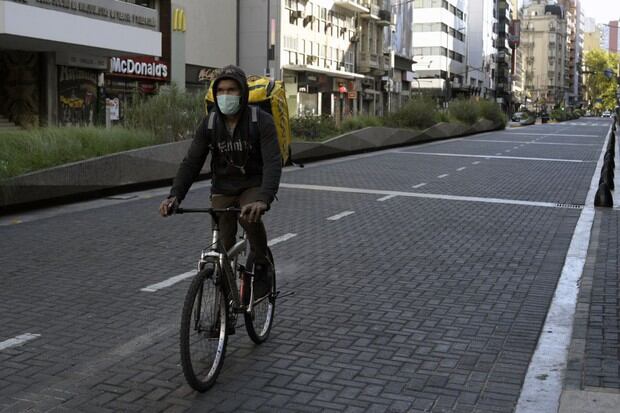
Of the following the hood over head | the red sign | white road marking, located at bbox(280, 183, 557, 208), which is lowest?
white road marking, located at bbox(280, 183, 557, 208)

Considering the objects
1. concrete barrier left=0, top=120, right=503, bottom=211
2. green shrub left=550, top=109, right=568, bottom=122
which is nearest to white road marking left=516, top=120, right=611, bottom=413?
concrete barrier left=0, top=120, right=503, bottom=211

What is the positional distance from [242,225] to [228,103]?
77 centimetres

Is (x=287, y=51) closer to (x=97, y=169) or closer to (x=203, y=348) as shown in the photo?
(x=97, y=169)

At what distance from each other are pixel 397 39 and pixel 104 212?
6817cm

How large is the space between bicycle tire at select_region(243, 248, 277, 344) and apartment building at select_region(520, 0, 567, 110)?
19244 cm

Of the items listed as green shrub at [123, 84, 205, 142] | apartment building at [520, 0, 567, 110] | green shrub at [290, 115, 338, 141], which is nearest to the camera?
green shrub at [123, 84, 205, 142]

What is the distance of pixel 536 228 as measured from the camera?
11.7 meters

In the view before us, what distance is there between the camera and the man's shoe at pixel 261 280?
561cm

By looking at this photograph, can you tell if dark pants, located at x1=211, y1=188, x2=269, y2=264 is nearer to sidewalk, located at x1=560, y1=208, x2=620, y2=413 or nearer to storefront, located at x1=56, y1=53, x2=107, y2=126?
sidewalk, located at x1=560, y1=208, x2=620, y2=413

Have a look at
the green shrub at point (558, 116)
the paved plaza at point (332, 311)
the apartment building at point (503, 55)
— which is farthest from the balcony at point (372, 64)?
the apartment building at point (503, 55)

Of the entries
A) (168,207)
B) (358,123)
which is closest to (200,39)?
(358,123)

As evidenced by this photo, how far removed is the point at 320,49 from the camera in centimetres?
5769

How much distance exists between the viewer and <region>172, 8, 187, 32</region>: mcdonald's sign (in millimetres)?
41531

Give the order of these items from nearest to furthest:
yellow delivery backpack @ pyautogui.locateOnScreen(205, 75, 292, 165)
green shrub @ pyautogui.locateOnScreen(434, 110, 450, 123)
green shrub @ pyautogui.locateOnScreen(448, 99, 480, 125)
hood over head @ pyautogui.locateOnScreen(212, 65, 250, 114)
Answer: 1. hood over head @ pyautogui.locateOnScreen(212, 65, 250, 114)
2. yellow delivery backpack @ pyautogui.locateOnScreen(205, 75, 292, 165)
3. green shrub @ pyautogui.locateOnScreen(434, 110, 450, 123)
4. green shrub @ pyautogui.locateOnScreen(448, 99, 480, 125)
